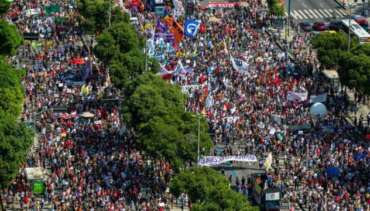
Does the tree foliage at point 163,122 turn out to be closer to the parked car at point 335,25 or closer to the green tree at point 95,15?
the green tree at point 95,15

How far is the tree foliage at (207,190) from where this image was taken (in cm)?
7331

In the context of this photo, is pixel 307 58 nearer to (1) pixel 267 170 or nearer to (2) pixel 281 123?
(2) pixel 281 123

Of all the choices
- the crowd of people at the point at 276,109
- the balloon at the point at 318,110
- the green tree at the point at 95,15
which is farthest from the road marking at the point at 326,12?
the balloon at the point at 318,110

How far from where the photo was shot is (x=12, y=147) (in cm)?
7981

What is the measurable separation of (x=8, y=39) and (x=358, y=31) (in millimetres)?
35453

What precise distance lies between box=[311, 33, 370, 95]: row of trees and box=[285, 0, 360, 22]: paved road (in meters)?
18.8

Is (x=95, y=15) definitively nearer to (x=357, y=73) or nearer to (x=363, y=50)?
(x=363, y=50)

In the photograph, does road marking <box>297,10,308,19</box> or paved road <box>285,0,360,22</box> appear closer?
paved road <box>285,0,360,22</box>

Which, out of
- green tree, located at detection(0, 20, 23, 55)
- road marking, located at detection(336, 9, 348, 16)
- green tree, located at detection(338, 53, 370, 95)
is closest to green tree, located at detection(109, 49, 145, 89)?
green tree, located at detection(0, 20, 23, 55)

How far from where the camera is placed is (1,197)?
3226 inches

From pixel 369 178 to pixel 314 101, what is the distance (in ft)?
48.5

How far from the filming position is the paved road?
419 ft

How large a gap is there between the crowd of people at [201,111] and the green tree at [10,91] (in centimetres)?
278

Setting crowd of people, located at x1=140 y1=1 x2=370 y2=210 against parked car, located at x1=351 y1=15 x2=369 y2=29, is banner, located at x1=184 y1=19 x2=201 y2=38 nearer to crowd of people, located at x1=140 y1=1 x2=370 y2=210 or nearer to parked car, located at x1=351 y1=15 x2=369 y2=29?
crowd of people, located at x1=140 y1=1 x2=370 y2=210
